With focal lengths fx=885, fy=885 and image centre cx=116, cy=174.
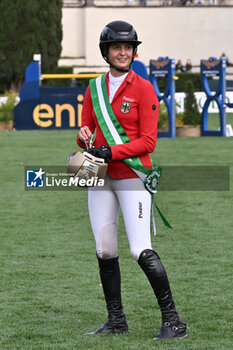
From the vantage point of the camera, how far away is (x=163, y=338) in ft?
18.0

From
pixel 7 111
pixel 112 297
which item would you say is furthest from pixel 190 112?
pixel 112 297

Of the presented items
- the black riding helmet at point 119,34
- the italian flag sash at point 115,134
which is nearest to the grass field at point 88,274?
the italian flag sash at point 115,134

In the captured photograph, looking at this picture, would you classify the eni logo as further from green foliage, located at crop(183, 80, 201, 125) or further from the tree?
the tree

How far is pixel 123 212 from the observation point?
Result: 547cm

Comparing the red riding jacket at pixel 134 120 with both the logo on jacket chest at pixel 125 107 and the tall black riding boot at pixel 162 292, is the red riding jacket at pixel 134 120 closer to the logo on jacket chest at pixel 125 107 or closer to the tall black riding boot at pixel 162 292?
the logo on jacket chest at pixel 125 107

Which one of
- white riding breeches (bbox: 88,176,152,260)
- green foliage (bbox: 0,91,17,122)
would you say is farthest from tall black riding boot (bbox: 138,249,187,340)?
green foliage (bbox: 0,91,17,122)

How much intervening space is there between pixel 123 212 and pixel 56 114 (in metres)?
18.8

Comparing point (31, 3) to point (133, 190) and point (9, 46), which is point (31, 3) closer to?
point (9, 46)

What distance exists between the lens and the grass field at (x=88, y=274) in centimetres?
568

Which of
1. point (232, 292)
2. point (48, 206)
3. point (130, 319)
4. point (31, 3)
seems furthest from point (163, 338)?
point (31, 3)

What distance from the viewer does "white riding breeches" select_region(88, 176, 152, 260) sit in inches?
214

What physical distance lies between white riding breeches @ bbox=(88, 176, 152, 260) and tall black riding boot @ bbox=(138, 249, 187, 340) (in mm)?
65

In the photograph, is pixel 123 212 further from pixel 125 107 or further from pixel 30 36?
pixel 30 36

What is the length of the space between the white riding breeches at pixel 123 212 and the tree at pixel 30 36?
34.5 metres
